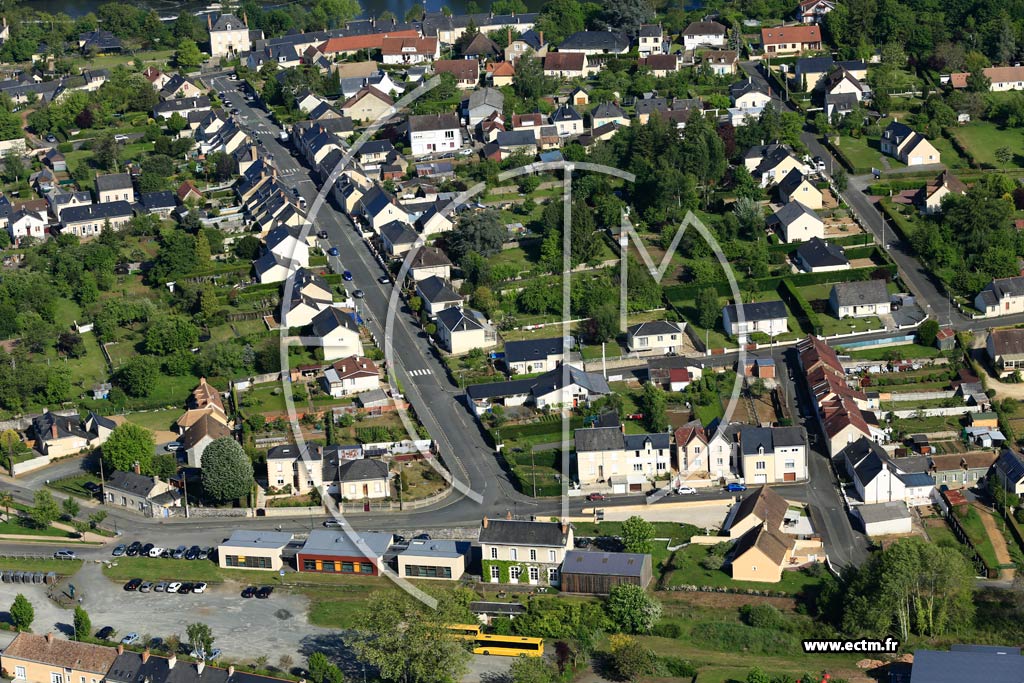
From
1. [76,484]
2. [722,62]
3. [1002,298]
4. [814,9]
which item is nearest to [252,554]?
[76,484]

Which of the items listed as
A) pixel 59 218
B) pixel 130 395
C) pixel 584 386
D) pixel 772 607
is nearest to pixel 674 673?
pixel 772 607

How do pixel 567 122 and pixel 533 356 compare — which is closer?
pixel 533 356

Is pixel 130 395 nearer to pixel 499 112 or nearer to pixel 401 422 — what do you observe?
pixel 401 422

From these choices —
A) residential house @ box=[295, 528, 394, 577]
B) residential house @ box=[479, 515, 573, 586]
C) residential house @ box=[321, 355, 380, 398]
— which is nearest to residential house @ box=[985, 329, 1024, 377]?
residential house @ box=[479, 515, 573, 586]

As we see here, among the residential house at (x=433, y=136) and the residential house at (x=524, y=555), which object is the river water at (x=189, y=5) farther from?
the residential house at (x=524, y=555)

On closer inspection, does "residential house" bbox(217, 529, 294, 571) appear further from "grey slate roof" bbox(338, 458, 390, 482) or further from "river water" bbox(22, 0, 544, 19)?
"river water" bbox(22, 0, 544, 19)

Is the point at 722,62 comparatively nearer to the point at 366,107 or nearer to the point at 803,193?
the point at 803,193

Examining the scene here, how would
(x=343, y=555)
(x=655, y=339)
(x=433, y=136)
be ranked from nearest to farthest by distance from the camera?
(x=343, y=555) < (x=655, y=339) < (x=433, y=136)
